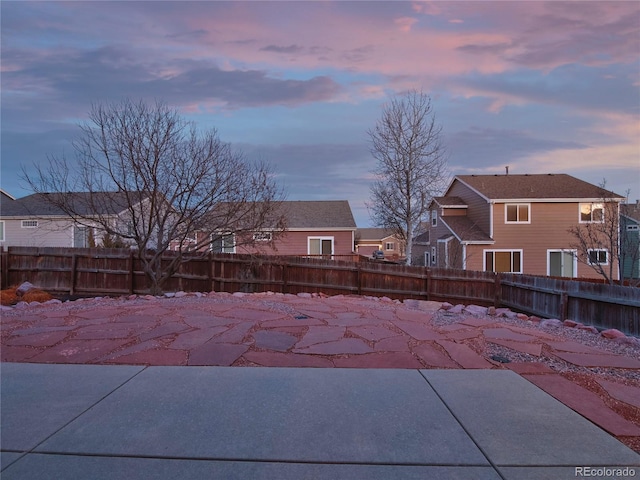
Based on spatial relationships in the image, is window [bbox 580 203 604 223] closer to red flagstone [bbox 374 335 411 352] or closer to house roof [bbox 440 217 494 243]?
house roof [bbox 440 217 494 243]

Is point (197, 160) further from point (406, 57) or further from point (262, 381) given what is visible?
point (262, 381)

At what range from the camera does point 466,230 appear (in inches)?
990

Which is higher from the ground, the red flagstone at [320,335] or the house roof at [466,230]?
the house roof at [466,230]

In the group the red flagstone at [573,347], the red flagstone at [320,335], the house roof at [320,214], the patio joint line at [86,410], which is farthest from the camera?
the house roof at [320,214]

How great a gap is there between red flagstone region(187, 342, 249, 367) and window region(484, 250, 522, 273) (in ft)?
72.2

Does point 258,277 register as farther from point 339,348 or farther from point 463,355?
point 463,355

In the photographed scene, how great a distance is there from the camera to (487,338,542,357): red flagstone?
16.2ft

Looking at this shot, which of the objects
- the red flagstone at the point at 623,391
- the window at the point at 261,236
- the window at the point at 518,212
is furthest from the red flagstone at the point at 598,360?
the window at the point at 518,212

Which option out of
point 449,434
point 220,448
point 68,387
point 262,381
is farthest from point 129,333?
point 449,434

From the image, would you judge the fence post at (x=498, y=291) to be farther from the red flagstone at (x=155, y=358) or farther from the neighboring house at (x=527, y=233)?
the neighboring house at (x=527, y=233)

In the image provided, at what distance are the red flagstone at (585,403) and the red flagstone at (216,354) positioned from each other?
2780 millimetres

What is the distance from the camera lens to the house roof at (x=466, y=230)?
24.2m

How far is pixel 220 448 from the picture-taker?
2818 mm

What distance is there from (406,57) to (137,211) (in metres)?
7.89
